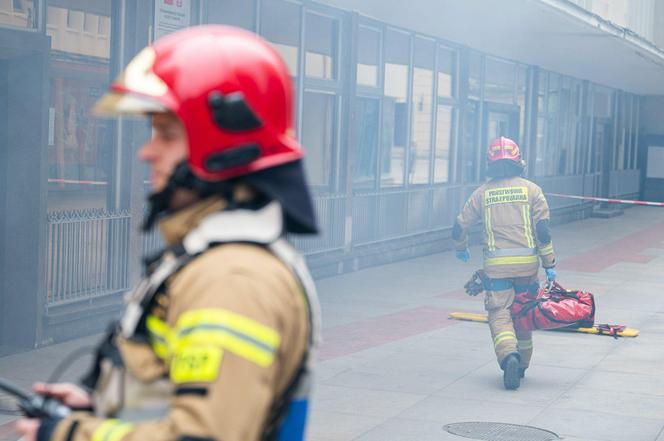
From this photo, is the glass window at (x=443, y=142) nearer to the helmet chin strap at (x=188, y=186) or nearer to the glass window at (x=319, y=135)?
the glass window at (x=319, y=135)

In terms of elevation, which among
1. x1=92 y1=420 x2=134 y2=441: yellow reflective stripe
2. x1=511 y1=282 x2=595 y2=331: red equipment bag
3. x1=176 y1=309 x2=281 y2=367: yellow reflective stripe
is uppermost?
x1=176 y1=309 x2=281 y2=367: yellow reflective stripe

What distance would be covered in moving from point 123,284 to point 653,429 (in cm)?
501

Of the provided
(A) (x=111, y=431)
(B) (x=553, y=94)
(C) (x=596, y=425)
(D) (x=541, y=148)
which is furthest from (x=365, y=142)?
(A) (x=111, y=431)

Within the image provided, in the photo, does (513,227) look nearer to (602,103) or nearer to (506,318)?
(506,318)

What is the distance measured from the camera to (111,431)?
1.95m

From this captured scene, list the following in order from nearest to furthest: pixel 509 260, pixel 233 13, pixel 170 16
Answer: pixel 509 260, pixel 170 16, pixel 233 13

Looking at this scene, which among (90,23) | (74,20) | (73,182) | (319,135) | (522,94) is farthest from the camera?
(522,94)

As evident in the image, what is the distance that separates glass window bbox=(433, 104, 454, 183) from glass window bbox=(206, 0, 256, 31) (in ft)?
22.3

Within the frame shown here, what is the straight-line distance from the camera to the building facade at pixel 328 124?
9.55 meters

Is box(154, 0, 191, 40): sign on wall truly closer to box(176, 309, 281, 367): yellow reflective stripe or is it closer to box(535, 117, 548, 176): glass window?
box(176, 309, 281, 367): yellow reflective stripe

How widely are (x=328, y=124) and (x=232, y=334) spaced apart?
1389 centimetres

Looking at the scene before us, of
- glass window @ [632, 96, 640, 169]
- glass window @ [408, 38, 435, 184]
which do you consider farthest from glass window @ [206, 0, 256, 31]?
glass window @ [632, 96, 640, 169]

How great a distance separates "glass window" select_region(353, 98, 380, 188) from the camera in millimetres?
16484

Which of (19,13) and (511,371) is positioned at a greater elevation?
(19,13)
